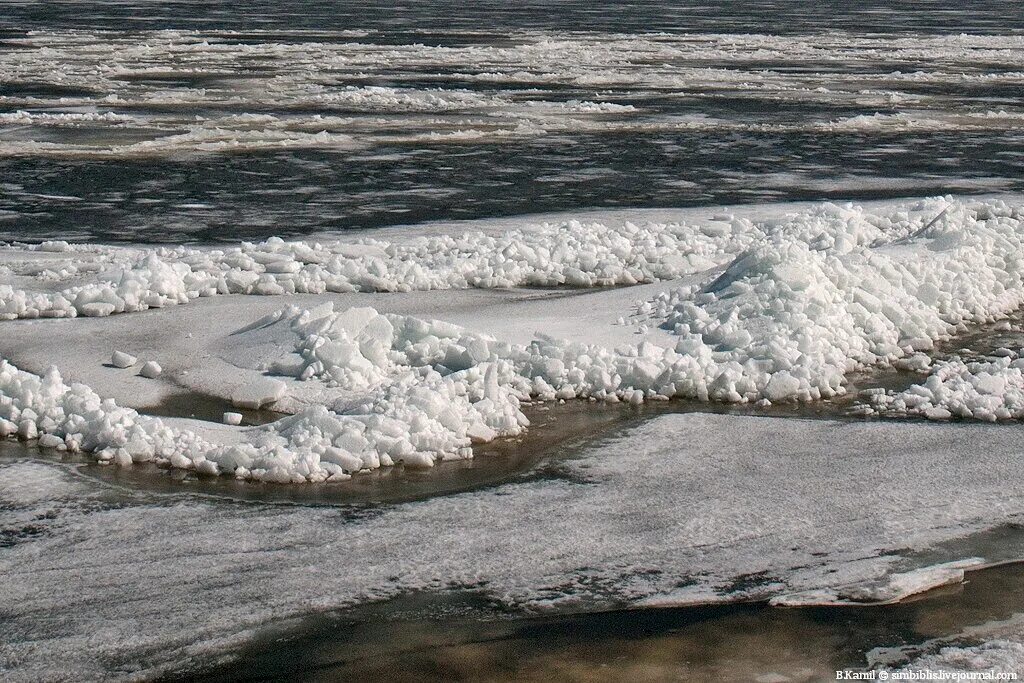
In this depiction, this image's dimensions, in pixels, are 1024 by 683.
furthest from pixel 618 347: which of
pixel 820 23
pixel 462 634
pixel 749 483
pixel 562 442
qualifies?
pixel 820 23

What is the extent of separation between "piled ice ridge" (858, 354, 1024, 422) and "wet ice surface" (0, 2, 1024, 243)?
6120 millimetres

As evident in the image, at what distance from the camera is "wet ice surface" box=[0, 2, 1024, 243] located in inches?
524

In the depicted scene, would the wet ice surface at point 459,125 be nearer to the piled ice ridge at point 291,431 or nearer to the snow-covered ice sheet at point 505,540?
the piled ice ridge at point 291,431

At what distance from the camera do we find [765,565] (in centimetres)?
494

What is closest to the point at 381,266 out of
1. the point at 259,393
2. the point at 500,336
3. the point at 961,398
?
the point at 500,336

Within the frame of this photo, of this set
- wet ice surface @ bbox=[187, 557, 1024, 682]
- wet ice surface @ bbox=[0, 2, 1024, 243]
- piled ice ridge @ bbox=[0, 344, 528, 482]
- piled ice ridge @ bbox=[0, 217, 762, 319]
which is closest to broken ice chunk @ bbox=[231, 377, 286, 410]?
piled ice ridge @ bbox=[0, 344, 528, 482]

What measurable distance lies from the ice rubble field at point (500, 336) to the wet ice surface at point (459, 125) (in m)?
2.33

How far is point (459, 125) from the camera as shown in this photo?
60.7 feet

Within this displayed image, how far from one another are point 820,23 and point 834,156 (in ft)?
94.8

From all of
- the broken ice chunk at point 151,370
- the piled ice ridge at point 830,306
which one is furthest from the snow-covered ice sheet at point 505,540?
the broken ice chunk at point 151,370

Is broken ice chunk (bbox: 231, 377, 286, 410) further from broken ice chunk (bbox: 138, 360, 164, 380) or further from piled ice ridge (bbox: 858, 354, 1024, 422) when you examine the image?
piled ice ridge (bbox: 858, 354, 1024, 422)

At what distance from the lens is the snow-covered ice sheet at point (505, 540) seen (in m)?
4.56

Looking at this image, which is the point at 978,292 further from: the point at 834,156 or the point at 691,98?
the point at 691,98

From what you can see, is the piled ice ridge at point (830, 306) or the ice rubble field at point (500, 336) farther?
the piled ice ridge at point (830, 306)
